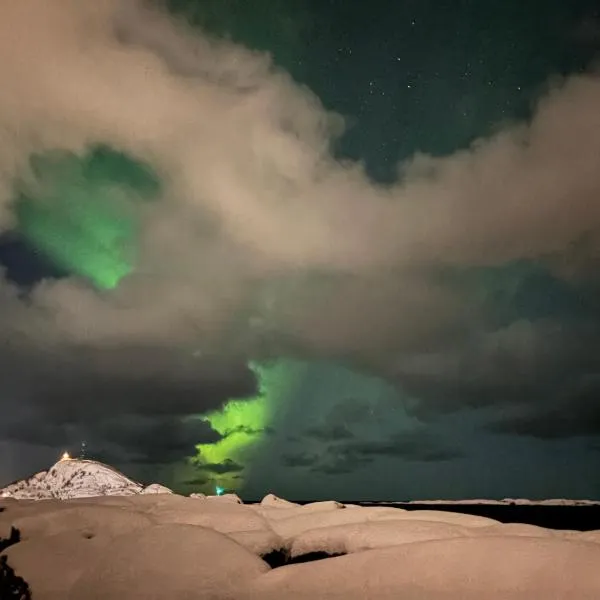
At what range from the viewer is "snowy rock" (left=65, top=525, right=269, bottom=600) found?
26.2 ft

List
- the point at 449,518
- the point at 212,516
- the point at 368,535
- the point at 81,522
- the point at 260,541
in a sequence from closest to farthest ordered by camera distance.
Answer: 1. the point at 368,535
2. the point at 260,541
3. the point at 81,522
4. the point at 449,518
5. the point at 212,516

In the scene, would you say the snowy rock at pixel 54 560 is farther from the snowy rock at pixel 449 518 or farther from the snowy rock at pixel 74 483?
the snowy rock at pixel 74 483

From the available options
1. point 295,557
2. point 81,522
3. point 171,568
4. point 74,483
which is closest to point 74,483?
point 74,483

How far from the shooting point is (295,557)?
42.5 feet

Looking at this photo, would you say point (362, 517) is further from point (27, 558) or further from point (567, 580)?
point (567, 580)

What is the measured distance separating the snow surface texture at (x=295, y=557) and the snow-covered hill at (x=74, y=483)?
77.3 metres

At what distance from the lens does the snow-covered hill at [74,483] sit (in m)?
91.2

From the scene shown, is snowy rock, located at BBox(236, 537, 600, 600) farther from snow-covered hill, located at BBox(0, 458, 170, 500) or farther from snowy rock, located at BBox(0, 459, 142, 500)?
snowy rock, located at BBox(0, 459, 142, 500)

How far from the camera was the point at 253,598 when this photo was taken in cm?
738

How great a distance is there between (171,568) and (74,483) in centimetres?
10124

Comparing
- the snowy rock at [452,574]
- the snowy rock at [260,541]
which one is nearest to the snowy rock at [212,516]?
the snowy rock at [260,541]

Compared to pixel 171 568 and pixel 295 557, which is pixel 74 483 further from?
pixel 171 568

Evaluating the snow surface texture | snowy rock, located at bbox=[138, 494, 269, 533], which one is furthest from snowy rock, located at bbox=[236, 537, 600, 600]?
snowy rock, located at bbox=[138, 494, 269, 533]

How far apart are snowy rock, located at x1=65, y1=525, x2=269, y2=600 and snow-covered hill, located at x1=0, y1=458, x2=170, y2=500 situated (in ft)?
265
